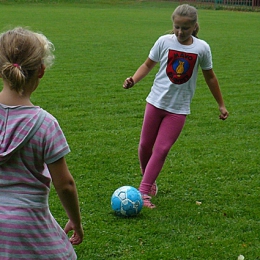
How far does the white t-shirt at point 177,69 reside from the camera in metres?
4.96

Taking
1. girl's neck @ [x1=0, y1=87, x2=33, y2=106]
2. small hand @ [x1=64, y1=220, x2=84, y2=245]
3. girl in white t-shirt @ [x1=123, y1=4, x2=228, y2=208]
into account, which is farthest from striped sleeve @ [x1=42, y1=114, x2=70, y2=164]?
girl in white t-shirt @ [x1=123, y1=4, x2=228, y2=208]

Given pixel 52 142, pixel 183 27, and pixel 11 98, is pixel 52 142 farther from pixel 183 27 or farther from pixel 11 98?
pixel 183 27

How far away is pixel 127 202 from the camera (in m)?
4.64

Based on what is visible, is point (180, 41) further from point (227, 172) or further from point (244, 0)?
point (244, 0)

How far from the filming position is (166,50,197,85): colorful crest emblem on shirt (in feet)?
16.2

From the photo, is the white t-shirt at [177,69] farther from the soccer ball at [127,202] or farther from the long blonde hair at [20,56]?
the long blonde hair at [20,56]

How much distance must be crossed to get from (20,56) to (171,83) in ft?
9.05

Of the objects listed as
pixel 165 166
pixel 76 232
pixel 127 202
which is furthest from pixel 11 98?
pixel 165 166

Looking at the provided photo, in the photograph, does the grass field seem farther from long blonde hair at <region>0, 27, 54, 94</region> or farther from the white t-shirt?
long blonde hair at <region>0, 27, 54, 94</region>

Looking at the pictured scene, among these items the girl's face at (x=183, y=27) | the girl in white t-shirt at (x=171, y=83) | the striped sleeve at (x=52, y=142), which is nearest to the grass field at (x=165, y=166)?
the girl in white t-shirt at (x=171, y=83)

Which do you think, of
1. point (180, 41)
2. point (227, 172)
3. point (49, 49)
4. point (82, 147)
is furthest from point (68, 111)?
point (49, 49)

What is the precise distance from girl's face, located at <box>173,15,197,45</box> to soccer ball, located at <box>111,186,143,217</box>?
1415 mm

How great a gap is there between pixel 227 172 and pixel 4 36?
13.4ft

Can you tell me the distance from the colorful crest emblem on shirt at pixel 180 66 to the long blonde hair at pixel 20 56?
265 cm
